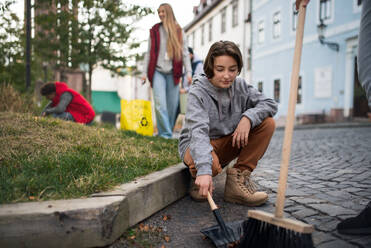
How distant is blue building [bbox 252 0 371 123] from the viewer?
13.2m

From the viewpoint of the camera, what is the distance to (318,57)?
14930 mm

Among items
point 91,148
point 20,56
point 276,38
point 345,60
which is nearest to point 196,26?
point 276,38

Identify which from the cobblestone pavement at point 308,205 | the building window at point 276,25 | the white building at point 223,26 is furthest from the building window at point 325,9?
the cobblestone pavement at point 308,205

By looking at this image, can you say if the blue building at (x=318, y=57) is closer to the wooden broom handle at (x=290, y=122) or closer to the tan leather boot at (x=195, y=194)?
the tan leather boot at (x=195, y=194)

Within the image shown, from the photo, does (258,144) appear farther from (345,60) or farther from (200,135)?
(345,60)

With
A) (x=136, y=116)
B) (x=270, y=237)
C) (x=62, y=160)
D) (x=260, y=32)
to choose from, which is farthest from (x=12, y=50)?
(x=260, y=32)

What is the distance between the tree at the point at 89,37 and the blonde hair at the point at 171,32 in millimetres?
3029

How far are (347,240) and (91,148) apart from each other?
7.38ft

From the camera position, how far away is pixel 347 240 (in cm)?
178

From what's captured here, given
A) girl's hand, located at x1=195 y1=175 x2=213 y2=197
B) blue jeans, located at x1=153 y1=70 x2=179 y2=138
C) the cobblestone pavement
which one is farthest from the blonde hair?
girl's hand, located at x1=195 y1=175 x2=213 y2=197

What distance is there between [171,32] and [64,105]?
92.7 inches

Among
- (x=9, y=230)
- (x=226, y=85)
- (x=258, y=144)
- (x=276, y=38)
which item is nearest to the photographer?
(x=9, y=230)

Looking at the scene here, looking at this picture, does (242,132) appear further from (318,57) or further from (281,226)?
(318,57)

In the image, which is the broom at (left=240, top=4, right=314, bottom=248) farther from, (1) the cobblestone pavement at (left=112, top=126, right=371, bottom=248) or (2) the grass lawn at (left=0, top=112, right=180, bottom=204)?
(2) the grass lawn at (left=0, top=112, right=180, bottom=204)
